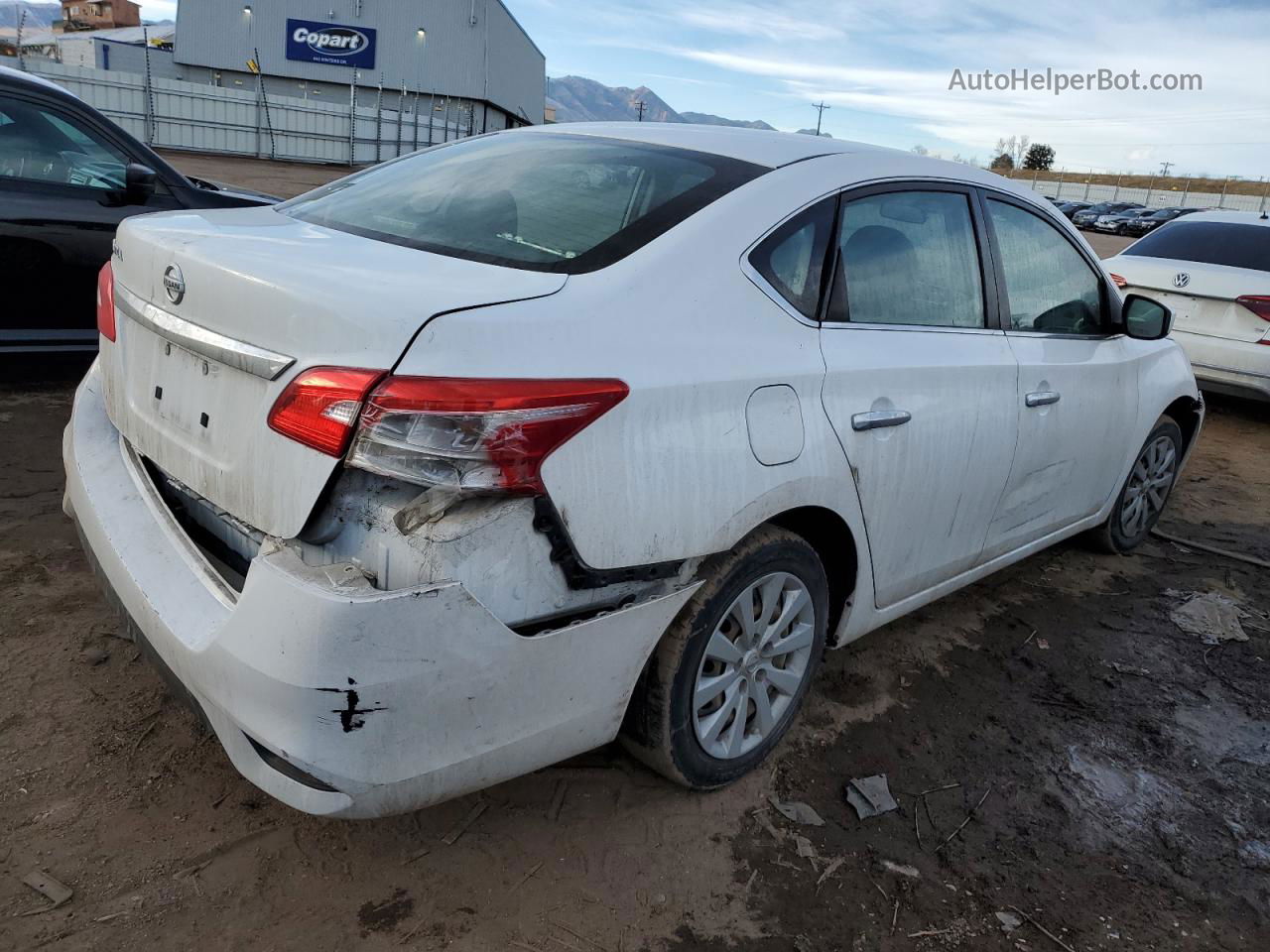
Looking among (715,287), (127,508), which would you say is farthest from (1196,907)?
(127,508)

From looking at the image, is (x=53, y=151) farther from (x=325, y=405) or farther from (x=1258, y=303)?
(x=1258, y=303)

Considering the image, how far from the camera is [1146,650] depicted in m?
3.80

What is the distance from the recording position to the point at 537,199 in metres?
2.50

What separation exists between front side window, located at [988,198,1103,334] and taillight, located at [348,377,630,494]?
84.0 inches

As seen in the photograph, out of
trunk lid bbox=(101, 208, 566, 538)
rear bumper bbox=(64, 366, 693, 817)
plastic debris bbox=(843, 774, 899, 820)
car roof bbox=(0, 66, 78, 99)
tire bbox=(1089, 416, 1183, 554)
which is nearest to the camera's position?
rear bumper bbox=(64, 366, 693, 817)

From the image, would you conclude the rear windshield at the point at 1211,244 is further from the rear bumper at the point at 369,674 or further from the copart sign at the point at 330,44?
the copart sign at the point at 330,44

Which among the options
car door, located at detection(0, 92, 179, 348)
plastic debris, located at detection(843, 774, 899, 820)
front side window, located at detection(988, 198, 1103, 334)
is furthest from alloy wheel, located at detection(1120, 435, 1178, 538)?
car door, located at detection(0, 92, 179, 348)

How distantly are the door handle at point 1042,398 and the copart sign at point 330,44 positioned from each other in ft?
138

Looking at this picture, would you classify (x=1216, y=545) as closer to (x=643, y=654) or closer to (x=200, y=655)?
(x=643, y=654)

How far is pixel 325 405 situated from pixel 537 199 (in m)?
0.99

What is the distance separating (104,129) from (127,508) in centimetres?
375

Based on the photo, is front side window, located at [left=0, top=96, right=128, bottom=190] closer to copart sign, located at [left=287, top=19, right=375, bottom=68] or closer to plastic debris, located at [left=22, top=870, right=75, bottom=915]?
plastic debris, located at [left=22, top=870, right=75, bottom=915]

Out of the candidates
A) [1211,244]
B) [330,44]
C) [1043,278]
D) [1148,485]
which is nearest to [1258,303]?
[1211,244]

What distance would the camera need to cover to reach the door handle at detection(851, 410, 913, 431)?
2508mm
